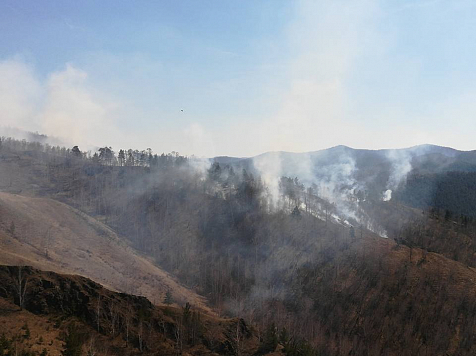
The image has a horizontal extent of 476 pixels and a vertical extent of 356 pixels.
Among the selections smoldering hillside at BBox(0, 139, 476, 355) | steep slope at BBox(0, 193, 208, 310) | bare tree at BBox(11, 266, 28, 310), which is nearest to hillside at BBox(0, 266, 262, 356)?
bare tree at BBox(11, 266, 28, 310)

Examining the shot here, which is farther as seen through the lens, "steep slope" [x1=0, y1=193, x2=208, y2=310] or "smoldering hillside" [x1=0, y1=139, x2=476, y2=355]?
"smoldering hillside" [x1=0, y1=139, x2=476, y2=355]

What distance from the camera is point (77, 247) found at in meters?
79.1

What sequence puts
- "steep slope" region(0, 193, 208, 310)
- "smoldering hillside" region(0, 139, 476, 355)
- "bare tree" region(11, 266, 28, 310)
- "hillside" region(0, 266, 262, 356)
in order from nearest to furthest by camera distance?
1. "hillside" region(0, 266, 262, 356)
2. "bare tree" region(11, 266, 28, 310)
3. "steep slope" region(0, 193, 208, 310)
4. "smoldering hillside" region(0, 139, 476, 355)

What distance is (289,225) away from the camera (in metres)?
111

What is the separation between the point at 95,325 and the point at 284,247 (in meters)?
68.5

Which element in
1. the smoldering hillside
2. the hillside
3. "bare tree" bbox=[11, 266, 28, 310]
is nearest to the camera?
the hillside

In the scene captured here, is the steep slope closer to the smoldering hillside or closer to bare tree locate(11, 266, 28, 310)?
the smoldering hillside

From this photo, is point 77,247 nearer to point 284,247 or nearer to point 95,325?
point 95,325

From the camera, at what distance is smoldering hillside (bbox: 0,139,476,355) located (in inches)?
2872

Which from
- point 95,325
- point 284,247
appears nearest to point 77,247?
point 95,325

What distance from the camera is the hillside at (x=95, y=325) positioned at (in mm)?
33344

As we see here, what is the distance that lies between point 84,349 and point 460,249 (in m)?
107

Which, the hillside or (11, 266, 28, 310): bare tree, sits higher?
(11, 266, 28, 310): bare tree

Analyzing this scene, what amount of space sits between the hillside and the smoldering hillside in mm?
9921
